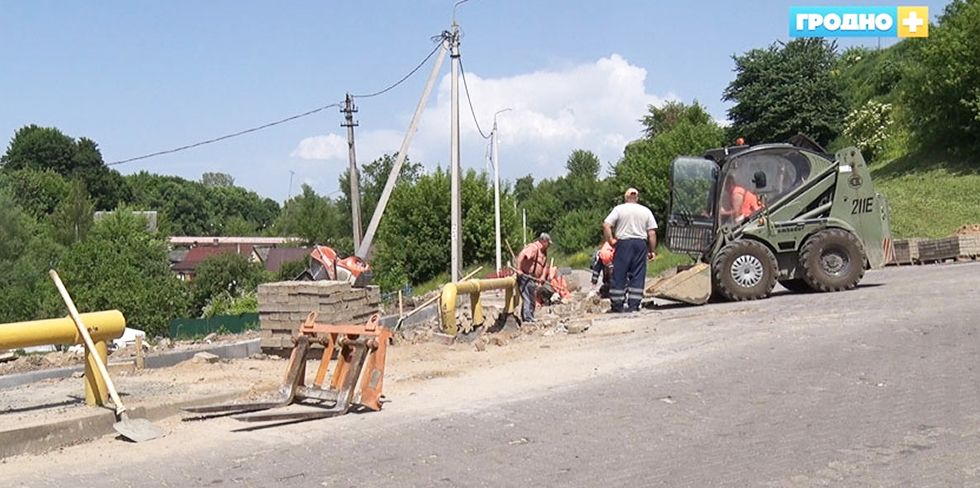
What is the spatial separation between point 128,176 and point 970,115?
95975mm

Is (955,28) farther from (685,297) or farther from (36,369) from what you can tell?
(36,369)

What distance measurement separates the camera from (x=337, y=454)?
6844 millimetres

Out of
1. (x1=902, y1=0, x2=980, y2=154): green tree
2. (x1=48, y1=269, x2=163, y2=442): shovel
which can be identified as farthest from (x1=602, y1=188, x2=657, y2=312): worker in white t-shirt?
(x1=902, y1=0, x2=980, y2=154): green tree

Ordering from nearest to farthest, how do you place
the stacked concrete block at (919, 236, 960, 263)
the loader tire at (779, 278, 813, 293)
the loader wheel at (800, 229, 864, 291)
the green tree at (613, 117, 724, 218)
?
the loader wheel at (800, 229, 864, 291) < the loader tire at (779, 278, 813, 293) < the stacked concrete block at (919, 236, 960, 263) < the green tree at (613, 117, 724, 218)

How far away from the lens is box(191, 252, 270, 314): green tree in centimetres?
6575

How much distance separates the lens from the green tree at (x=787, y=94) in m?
47.7

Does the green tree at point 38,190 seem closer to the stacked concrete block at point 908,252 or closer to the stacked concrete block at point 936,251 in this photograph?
the stacked concrete block at point 908,252

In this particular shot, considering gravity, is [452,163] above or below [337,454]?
above

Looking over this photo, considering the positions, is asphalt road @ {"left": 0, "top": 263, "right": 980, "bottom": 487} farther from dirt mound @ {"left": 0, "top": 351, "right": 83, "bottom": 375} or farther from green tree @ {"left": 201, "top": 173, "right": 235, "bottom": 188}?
green tree @ {"left": 201, "top": 173, "right": 235, "bottom": 188}

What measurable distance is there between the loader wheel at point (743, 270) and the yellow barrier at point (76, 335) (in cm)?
886

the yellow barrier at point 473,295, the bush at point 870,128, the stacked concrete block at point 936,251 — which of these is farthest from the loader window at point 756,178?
the bush at point 870,128

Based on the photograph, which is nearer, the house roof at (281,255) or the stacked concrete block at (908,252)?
the stacked concrete block at (908,252)

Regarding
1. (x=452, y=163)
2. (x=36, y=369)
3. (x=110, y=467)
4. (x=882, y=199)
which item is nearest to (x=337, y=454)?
(x=110, y=467)

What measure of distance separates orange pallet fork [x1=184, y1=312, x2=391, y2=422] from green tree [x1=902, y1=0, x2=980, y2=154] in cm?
3268
